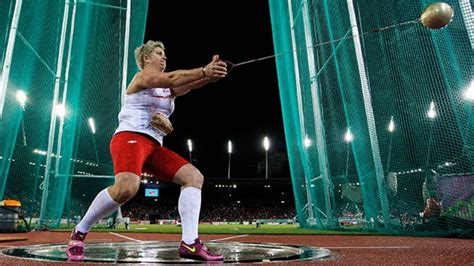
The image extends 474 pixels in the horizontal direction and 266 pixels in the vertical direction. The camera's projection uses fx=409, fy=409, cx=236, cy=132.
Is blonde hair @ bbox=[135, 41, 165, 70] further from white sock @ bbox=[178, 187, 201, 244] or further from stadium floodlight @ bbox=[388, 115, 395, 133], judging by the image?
stadium floodlight @ bbox=[388, 115, 395, 133]

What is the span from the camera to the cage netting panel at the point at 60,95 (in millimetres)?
6066

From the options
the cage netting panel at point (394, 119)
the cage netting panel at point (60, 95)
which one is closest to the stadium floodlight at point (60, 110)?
the cage netting panel at point (60, 95)

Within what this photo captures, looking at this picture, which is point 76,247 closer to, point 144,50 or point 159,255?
point 159,255

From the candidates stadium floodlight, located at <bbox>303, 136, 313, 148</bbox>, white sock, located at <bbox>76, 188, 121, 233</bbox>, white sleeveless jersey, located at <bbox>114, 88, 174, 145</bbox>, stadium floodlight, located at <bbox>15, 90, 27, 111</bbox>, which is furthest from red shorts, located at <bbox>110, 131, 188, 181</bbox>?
stadium floodlight, located at <bbox>303, 136, 313, 148</bbox>

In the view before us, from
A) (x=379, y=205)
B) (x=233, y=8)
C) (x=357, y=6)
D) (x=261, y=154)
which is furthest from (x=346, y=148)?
(x=261, y=154)

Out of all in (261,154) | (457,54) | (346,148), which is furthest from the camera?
(261,154)

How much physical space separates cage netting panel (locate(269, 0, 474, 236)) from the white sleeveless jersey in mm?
1864

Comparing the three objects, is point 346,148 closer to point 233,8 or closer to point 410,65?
point 410,65

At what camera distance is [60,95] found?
831 centimetres

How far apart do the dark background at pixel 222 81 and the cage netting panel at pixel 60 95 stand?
22.7 ft

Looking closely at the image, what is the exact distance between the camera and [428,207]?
5277mm

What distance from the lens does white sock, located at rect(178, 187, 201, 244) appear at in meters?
2.55

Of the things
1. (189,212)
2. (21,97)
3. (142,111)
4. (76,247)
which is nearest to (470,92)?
(189,212)

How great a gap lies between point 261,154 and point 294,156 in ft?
85.6
